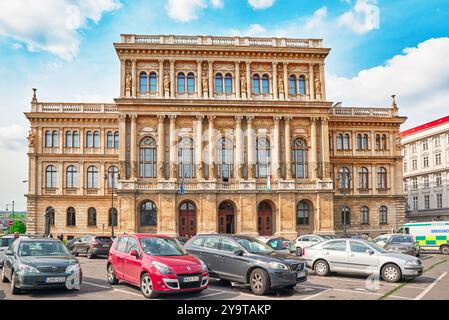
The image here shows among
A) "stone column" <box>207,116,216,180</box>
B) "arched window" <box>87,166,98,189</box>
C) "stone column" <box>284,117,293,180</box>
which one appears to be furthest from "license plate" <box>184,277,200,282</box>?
"arched window" <box>87,166,98,189</box>

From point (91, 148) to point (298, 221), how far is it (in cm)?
2561

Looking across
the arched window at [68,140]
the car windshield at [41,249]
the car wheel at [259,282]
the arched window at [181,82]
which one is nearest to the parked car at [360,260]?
the car wheel at [259,282]

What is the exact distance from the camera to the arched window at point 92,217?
179 feet

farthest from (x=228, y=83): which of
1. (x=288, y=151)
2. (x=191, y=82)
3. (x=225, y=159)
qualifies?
(x=288, y=151)

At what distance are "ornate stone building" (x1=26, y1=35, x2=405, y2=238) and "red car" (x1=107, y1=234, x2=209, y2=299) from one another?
29781 mm

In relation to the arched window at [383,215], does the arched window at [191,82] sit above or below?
above

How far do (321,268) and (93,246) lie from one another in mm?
16249

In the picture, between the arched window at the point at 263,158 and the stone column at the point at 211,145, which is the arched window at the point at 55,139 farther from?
the arched window at the point at 263,158

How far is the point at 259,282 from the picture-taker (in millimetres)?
14711

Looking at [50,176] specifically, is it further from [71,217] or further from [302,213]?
[302,213]

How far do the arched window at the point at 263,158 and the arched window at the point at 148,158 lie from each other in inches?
426

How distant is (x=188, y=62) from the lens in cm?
5012

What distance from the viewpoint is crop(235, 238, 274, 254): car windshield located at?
16094 mm

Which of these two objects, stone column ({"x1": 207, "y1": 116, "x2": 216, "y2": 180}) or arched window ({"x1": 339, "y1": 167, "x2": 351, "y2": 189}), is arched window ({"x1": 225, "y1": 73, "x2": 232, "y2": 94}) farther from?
arched window ({"x1": 339, "y1": 167, "x2": 351, "y2": 189})
